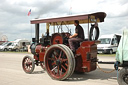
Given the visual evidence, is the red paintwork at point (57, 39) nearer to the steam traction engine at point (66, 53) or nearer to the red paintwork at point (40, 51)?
the steam traction engine at point (66, 53)

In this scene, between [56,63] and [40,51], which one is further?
[40,51]

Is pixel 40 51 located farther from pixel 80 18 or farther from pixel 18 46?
pixel 18 46

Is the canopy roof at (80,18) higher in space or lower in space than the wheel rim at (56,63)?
higher

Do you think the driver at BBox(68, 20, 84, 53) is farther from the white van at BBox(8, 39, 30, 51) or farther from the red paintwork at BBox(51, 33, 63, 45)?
the white van at BBox(8, 39, 30, 51)

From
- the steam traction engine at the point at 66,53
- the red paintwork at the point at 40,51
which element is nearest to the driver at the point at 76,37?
the steam traction engine at the point at 66,53

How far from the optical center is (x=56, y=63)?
5.54m

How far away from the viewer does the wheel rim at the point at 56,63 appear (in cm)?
550

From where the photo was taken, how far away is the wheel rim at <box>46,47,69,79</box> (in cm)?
550

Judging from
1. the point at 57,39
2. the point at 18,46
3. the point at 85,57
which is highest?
the point at 57,39

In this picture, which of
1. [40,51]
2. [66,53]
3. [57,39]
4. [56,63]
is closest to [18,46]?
[40,51]

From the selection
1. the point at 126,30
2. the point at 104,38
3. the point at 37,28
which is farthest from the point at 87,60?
the point at 104,38

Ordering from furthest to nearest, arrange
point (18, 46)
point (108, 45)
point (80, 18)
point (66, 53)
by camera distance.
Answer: point (18, 46) < point (108, 45) < point (80, 18) < point (66, 53)

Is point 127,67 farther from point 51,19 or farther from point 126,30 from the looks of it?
point 51,19

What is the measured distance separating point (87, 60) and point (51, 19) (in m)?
1.93
